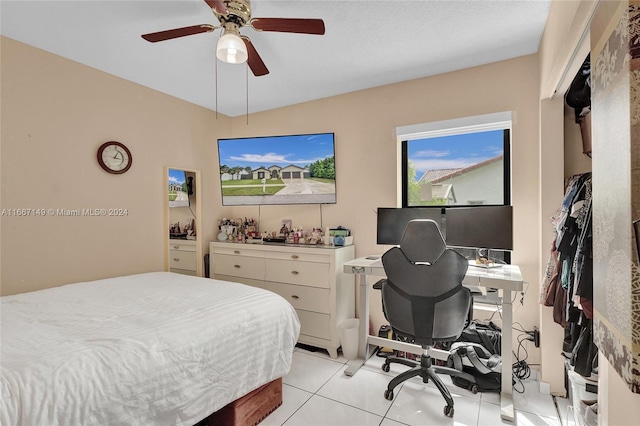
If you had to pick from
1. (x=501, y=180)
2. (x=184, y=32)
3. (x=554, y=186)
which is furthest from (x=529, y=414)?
(x=184, y=32)

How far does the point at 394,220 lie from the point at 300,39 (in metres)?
1.63

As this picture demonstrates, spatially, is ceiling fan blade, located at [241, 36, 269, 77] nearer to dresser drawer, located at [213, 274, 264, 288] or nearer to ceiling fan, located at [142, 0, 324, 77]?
ceiling fan, located at [142, 0, 324, 77]

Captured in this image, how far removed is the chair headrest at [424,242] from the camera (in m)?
1.94

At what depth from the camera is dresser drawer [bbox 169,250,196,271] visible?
3.31 metres

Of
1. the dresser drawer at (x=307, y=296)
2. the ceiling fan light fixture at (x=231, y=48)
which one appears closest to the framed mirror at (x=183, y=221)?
the dresser drawer at (x=307, y=296)

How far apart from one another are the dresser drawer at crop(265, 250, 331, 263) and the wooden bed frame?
1.08 meters

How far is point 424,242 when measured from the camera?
1.96m

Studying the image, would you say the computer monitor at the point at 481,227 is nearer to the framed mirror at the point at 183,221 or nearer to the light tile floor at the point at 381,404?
the light tile floor at the point at 381,404

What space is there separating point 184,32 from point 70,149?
1.63m

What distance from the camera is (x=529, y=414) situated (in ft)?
6.41

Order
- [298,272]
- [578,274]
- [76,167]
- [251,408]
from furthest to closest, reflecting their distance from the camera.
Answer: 1. [298,272]
2. [76,167]
3. [251,408]
4. [578,274]

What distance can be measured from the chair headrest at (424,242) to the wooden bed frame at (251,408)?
4.09 ft

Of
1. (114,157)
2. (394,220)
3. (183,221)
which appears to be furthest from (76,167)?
(394,220)

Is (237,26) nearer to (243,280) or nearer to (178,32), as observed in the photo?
(178,32)
